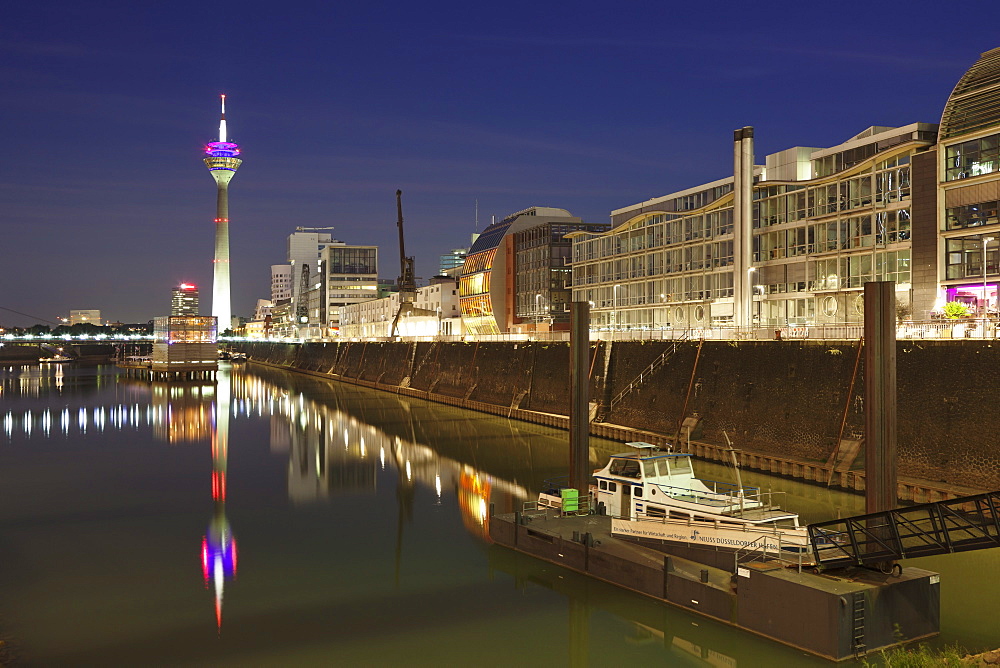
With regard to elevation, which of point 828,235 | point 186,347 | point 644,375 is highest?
point 828,235

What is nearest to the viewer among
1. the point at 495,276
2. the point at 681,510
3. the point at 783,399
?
the point at 681,510

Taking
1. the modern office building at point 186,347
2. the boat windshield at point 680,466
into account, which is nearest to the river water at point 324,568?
the boat windshield at point 680,466

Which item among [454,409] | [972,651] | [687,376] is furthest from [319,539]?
[454,409]

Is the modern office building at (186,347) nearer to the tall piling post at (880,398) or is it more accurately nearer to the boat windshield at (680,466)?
the boat windshield at (680,466)

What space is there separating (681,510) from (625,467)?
94.4 inches

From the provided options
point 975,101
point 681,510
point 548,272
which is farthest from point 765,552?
point 548,272

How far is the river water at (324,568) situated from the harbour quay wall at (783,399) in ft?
7.86

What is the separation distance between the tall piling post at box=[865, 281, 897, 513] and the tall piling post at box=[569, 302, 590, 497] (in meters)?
9.79

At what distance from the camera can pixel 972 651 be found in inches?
704

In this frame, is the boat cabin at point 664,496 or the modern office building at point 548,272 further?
the modern office building at point 548,272

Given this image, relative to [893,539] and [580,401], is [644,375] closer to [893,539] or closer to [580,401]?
[580,401]

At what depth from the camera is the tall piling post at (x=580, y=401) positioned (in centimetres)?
2739

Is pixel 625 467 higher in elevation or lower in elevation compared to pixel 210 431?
higher

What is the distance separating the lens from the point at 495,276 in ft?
387
